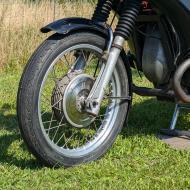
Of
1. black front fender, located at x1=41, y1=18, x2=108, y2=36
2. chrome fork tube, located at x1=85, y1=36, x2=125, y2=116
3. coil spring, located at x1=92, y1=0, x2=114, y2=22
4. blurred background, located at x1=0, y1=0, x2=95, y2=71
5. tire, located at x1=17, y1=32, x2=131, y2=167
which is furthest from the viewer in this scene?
blurred background, located at x1=0, y1=0, x2=95, y2=71

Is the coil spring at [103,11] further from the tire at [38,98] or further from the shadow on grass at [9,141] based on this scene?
the shadow on grass at [9,141]

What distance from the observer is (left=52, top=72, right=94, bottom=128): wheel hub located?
351 cm

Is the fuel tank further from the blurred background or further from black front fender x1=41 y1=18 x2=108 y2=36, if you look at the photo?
the blurred background

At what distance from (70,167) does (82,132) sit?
0.59 meters

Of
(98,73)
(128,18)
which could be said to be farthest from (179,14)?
(98,73)

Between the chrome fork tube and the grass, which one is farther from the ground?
the chrome fork tube

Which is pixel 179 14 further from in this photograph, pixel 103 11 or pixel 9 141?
pixel 9 141

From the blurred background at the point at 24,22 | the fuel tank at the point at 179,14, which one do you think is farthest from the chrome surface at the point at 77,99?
the blurred background at the point at 24,22

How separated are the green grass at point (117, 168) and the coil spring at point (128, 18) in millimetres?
911

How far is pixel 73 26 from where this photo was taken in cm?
348

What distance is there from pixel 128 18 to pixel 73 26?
422 millimetres

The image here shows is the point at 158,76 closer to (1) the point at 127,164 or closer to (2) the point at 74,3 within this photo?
(1) the point at 127,164

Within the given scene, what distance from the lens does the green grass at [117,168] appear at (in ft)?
10.9

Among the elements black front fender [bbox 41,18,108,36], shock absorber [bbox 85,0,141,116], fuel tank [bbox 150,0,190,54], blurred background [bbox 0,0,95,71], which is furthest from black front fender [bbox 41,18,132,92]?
blurred background [bbox 0,0,95,71]
